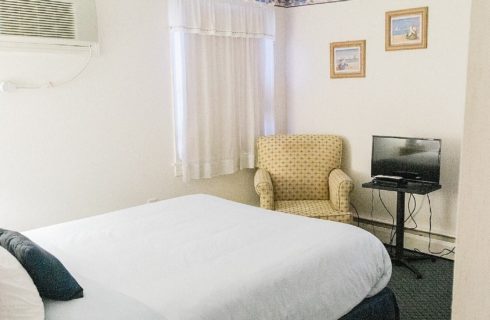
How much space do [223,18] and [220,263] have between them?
2644 mm

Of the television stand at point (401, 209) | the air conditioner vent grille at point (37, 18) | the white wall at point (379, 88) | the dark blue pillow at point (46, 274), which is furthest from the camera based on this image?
the white wall at point (379, 88)

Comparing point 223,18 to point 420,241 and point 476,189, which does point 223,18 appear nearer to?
point 420,241

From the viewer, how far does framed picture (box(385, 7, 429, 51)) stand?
143 inches

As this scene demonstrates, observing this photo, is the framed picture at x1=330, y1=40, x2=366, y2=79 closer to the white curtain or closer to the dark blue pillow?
the white curtain

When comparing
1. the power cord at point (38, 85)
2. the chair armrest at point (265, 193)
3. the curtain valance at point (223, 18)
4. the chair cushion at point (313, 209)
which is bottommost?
the chair cushion at point (313, 209)

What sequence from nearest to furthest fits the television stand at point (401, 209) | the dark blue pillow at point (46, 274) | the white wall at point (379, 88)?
the dark blue pillow at point (46, 274) → the television stand at point (401, 209) → the white wall at point (379, 88)

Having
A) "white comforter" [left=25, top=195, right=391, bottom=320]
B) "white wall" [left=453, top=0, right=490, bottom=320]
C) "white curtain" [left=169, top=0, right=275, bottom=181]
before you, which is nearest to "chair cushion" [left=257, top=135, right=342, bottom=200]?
"white curtain" [left=169, top=0, right=275, bottom=181]

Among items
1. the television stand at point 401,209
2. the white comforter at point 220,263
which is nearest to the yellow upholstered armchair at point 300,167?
the television stand at point 401,209

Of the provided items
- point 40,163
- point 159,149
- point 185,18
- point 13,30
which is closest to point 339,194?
point 159,149

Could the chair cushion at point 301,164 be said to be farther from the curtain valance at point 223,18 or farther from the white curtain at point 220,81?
the curtain valance at point 223,18

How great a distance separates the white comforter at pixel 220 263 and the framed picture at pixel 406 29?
2.03 m

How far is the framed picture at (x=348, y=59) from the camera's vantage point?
4.04 metres

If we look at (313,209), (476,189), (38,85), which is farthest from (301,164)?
(476,189)

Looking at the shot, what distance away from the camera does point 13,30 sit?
2.74m
